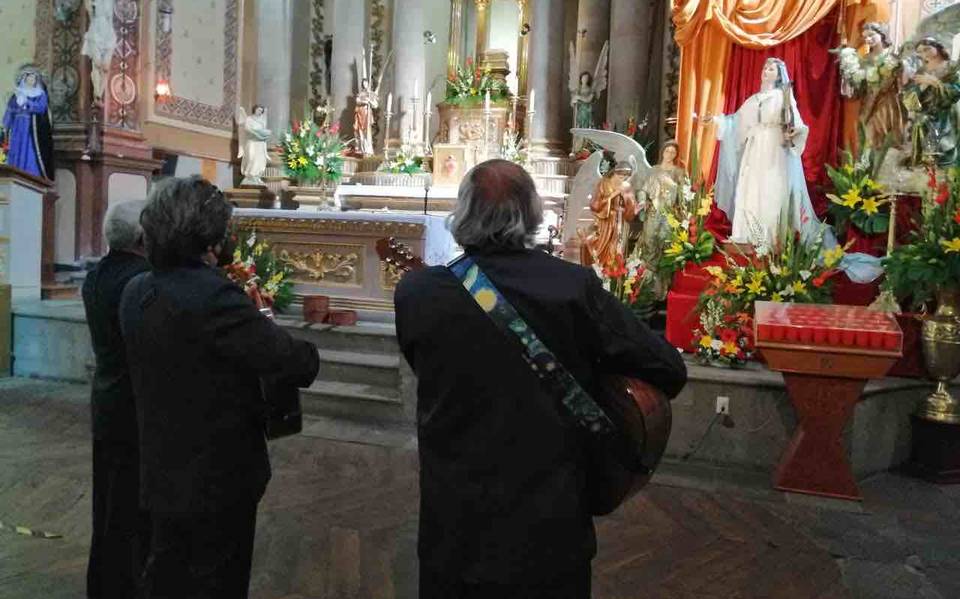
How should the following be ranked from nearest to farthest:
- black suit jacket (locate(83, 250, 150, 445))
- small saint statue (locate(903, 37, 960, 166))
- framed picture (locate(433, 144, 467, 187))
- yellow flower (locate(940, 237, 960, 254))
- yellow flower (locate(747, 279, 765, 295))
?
1. black suit jacket (locate(83, 250, 150, 445))
2. yellow flower (locate(940, 237, 960, 254))
3. yellow flower (locate(747, 279, 765, 295))
4. small saint statue (locate(903, 37, 960, 166))
5. framed picture (locate(433, 144, 467, 187))

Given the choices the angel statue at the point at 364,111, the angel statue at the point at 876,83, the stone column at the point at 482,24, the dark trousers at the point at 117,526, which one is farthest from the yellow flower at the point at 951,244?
the stone column at the point at 482,24

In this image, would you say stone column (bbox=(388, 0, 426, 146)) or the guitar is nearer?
the guitar

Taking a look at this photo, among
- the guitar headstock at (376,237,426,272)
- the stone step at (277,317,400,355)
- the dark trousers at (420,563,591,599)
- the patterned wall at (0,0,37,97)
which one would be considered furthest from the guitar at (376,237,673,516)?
the patterned wall at (0,0,37,97)

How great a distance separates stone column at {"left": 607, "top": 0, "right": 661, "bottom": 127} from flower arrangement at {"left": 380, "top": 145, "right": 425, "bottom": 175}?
2847mm

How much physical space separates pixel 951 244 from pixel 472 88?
8.18m

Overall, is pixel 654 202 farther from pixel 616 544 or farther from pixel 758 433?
pixel 616 544

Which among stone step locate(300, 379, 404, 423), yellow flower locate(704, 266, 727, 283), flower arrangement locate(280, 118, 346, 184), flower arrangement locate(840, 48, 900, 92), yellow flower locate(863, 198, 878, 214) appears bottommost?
stone step locate(300, 379, 404, 423)

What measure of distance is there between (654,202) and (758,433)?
9.64 feet

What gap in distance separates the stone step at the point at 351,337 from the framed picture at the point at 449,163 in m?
4.70

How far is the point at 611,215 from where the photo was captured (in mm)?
6871

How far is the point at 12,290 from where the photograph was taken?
7.46 m

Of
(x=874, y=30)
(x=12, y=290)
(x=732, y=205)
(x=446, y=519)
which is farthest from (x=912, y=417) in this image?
(x=12, y=290)

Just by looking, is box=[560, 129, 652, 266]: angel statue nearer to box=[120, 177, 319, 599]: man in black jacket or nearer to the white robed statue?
the white robed statue

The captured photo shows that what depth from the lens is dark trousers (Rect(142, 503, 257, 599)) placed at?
1997 millimetres
